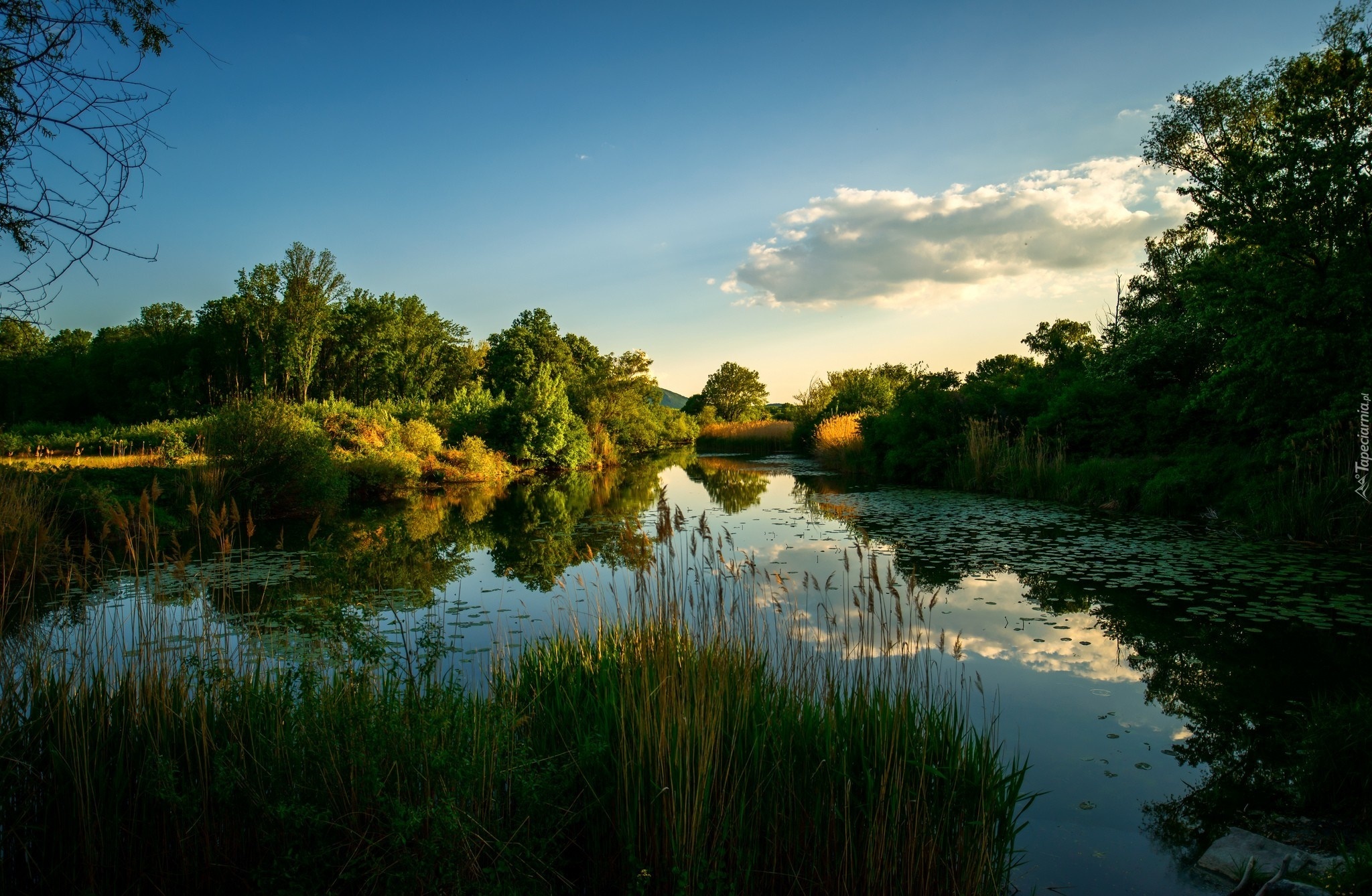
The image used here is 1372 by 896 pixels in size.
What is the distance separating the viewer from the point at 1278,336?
1007cm

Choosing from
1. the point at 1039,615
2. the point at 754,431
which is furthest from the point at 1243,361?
the point at 754,431

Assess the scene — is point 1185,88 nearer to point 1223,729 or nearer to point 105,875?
point 1223,729

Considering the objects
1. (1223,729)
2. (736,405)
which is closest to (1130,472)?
(1223,729)

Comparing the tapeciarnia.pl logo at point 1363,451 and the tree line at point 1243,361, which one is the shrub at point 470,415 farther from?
the tapeciarnia.pl logo at point 1363,451

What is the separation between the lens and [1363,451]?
359 inches

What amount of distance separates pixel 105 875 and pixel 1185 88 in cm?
2447

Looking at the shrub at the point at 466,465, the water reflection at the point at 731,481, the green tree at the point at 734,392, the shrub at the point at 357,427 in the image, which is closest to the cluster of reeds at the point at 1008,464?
the water reflection at the point at 731,481

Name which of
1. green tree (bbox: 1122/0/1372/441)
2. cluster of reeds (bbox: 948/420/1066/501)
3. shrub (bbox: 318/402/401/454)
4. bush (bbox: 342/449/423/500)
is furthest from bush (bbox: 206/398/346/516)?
green tree (bbox: 1122/0/1372/441)

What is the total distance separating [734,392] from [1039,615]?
7135 centimetres

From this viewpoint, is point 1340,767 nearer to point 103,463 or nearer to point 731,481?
point 731,481

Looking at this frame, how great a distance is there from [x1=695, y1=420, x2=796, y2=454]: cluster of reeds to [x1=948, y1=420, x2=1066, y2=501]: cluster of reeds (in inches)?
797

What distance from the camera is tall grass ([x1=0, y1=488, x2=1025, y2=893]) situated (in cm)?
250

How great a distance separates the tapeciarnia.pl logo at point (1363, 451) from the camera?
9094mm

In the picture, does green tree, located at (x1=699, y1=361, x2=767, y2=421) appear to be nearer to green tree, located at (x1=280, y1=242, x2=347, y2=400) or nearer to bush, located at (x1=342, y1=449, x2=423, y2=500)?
green tree, located at (x1=280, y1=242, x2=347, y2=400)
